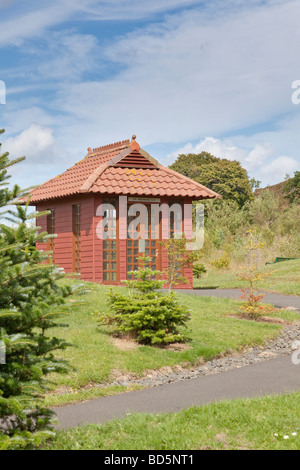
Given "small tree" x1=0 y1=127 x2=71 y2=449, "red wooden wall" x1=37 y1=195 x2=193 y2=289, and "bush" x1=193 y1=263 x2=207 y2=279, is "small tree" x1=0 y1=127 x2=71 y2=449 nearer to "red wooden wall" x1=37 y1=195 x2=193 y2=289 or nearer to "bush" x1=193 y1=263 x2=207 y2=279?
"red wooden wall" x1=37 y1=195 x2=193 y2=289

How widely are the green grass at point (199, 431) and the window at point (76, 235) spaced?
46.0 feet

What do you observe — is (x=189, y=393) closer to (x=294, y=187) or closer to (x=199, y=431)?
(x=199, y=431)

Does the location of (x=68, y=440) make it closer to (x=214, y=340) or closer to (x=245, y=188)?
(x=214, y=340)

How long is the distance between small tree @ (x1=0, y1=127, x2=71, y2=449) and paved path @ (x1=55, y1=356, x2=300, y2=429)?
1291 millimetres

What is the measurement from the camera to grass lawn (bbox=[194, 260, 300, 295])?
69.8ft

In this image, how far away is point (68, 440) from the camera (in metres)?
5.62

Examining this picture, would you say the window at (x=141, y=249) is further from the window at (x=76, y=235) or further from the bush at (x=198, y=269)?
the bush at (x=198, y=269)

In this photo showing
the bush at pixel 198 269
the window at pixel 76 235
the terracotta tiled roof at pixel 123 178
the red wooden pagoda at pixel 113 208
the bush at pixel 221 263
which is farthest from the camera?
the bush at pixel 221 263

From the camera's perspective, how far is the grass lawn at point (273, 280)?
2127cm

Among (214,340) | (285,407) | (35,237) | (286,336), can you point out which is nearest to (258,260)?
(286,336)

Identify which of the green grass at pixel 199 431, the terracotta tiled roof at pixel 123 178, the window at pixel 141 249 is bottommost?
the green grass at pixel 199 431

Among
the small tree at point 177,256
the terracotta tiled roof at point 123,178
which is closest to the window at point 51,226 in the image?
the terracotta tiled roof at point 123,178

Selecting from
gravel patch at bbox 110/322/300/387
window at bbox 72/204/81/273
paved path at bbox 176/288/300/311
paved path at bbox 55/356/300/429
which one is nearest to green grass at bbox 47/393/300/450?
paved path at bbox 55/356/300/429
